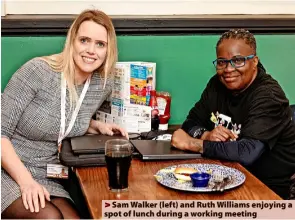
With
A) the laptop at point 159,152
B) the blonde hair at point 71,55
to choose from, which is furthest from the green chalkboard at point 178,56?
the laptop at point 159,152

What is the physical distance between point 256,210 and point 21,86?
110 centimetres

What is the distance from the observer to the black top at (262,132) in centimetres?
225

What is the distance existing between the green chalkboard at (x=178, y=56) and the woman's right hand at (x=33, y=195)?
0.91 meters

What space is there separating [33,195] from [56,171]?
28 centimetres

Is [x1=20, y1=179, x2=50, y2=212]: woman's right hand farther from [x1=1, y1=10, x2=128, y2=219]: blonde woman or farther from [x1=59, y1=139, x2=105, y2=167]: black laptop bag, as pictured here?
[x1=59, y1=139, x2=105, y2=167]: black laptop bag

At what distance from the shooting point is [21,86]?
2.37 m

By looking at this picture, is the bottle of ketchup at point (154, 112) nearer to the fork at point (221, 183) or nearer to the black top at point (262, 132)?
the black top at point (262, 132)

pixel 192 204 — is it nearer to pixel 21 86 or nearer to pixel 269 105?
pixel 269 105

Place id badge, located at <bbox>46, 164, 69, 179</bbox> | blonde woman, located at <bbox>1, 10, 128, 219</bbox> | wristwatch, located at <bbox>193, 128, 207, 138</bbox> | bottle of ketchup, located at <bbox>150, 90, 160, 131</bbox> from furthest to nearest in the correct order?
bottle of ketchup, located at <bbox>150, 90, 160, 131</bbox>
wristwatch, located at <bbox>193, 128, 207, 138</bbox>
id badge, located at <bbox>46, 164, 69, 179</bbox>
blonde woman, located at <bbox>1, 10, 128, 219</bbox>

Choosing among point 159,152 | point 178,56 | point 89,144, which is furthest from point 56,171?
point 178,56

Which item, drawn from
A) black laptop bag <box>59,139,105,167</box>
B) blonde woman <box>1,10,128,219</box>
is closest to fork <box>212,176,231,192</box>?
black laptop bag <box>59,139,105,167</box>

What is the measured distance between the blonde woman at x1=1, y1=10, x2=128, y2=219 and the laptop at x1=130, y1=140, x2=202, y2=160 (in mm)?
212

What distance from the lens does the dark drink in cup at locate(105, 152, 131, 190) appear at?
189 centimetres
